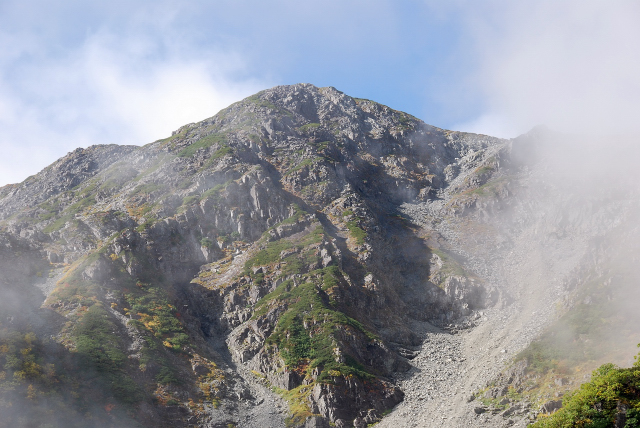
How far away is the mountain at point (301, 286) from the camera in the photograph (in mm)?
77312

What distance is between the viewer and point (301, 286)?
111625mm

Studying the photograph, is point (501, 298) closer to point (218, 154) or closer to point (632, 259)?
point (632, 259)

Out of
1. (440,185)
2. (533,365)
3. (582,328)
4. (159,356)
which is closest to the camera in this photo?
(533,365)

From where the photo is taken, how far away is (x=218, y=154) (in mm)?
160625

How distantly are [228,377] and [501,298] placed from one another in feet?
227

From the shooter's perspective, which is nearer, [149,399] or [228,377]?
[149,399]

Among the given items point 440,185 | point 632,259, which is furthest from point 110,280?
point 440,185

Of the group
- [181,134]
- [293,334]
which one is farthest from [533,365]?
[181,134]

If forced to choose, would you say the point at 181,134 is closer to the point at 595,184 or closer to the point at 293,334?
the point at 293,334

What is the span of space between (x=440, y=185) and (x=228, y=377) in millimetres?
125842

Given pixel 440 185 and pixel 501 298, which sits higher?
pixel 440 185

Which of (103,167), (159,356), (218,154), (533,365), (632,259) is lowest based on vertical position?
(533,365)

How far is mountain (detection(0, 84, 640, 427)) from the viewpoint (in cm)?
7731

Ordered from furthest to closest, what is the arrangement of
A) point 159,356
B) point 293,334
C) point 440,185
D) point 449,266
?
point 440,185 → point 449,266 → point 293,334 → point 159,356
